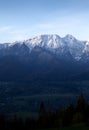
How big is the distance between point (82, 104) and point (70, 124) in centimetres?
1605

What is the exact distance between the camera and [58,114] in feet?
443

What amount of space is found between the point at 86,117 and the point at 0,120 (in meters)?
31.0

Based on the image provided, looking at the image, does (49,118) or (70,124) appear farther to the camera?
(49,118)

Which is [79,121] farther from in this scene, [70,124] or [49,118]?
[49,118]

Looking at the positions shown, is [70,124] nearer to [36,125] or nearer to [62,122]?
[62,122]

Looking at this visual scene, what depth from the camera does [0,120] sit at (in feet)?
447

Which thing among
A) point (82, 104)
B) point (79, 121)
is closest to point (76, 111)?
point (82, 104)

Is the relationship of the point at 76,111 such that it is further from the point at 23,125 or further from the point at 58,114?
the point at 23,125

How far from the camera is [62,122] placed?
122 meters

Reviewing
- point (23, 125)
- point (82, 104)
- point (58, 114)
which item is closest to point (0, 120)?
point (23, 125)

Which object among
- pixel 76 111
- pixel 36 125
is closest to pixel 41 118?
pixel 36 125

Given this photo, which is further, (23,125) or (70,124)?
(23,125)

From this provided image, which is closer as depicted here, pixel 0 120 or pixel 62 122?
pixel 62 122

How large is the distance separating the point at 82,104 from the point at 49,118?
12.9m
